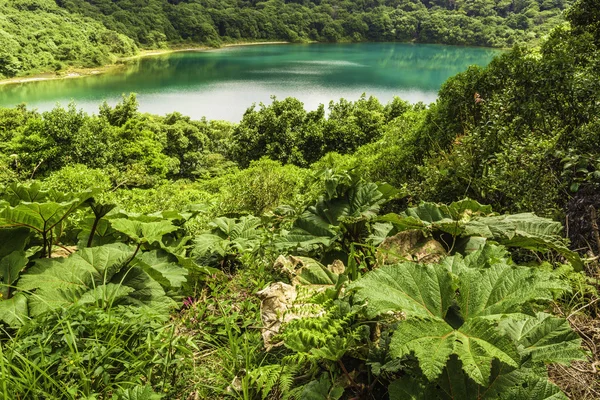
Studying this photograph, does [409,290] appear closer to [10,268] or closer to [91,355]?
[91,355]

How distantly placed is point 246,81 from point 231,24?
42.6 m

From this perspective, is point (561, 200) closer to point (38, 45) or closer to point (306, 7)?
point (38, 45)

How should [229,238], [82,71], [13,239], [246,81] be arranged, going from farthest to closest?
[82,71] < [246,81] < [229,238] < [13,239]

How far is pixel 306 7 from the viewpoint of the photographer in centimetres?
9388

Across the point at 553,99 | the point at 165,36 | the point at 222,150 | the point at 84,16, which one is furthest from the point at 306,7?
the point at 553,99

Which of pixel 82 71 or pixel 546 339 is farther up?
pixel 82 71

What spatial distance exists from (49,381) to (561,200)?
10.9ft

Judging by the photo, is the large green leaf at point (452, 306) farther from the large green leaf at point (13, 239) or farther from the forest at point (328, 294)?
the large green leaf at point (13, 239)

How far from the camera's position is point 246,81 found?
47594mm

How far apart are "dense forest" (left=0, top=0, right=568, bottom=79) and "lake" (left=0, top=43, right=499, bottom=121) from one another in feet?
20.7

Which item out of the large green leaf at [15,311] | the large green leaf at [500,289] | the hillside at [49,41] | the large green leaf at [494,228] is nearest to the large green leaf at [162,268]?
the large green leaf at [15,311]

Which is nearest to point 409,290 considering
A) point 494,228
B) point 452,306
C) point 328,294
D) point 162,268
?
point 452,306

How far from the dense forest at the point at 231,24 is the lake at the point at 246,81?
631 centimetres

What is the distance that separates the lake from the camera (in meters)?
37.5
